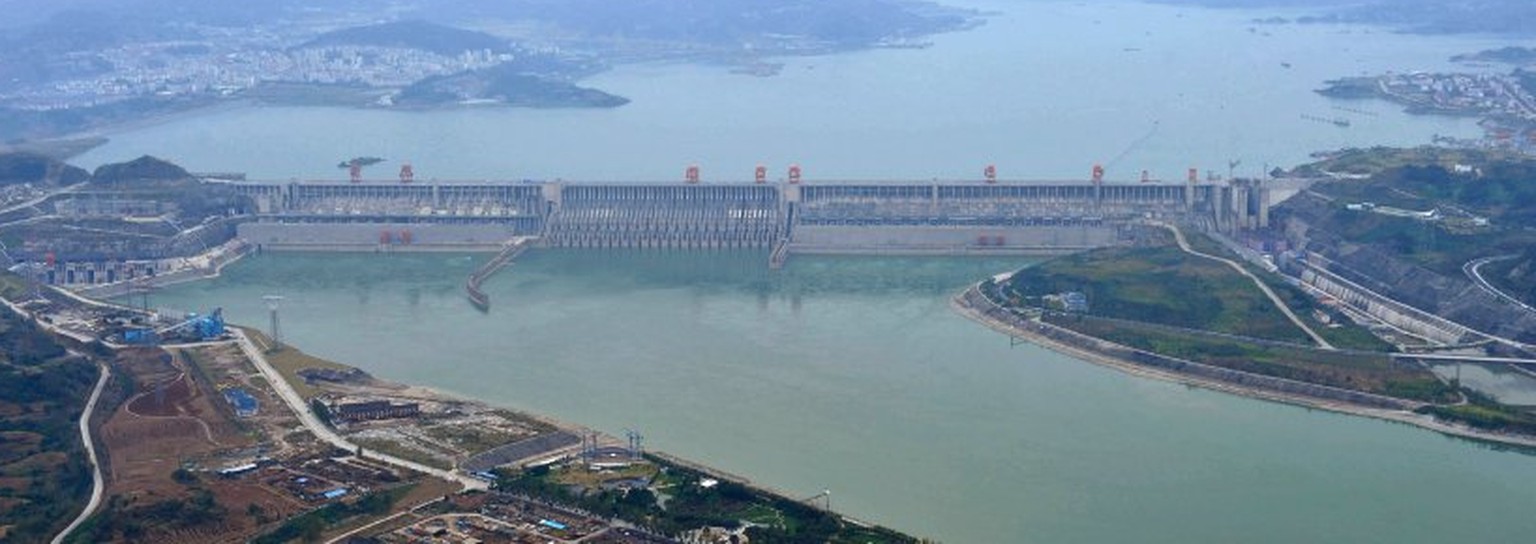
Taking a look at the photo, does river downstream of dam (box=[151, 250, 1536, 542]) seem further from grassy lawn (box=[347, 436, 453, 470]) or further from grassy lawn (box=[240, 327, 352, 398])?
grassy lawn (box=[347, 436, 453, 470])

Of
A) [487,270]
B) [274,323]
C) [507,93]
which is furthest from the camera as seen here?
[507,93]

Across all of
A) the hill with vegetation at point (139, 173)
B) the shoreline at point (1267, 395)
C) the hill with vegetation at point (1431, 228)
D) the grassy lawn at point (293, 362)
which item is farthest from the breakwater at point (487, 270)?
the hill with vegetation at point (1431, 228)

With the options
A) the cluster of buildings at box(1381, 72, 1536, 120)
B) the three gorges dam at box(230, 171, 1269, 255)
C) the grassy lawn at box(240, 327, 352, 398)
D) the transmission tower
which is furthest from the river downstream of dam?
the cluster of buildings at box(1381, 72, 1536, 120)

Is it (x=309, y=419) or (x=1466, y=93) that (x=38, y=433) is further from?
(x=1466, y=93)

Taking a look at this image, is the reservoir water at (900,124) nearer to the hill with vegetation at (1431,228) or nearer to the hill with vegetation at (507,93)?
the hill with vegetation at (507,93)

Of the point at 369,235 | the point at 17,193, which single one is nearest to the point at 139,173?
Answer: the point at 17,193

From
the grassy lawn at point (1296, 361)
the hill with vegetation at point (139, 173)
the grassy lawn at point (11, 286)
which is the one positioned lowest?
the grassy lawn at point (1296, 361)

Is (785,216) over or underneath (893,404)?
over
